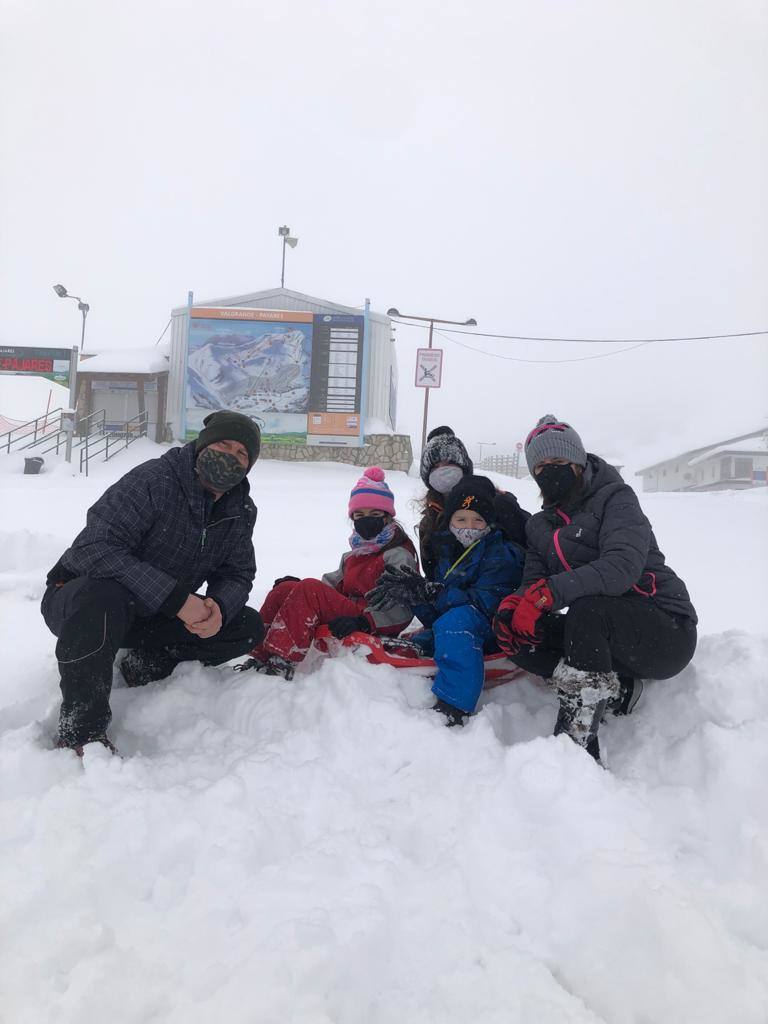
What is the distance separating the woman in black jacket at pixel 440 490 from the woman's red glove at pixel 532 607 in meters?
0.69

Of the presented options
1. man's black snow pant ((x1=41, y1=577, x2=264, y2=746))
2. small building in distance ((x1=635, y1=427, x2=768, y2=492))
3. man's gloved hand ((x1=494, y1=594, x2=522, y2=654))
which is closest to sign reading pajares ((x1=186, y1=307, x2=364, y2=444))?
man's gloved hand ((x1=494, y1=594, x2=522, y2=654))

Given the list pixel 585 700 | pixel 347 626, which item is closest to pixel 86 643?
pixel 347 626

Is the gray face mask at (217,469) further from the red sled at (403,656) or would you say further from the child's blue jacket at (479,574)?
the child's blue jacket at (479,574)

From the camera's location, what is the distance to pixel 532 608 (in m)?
2.25

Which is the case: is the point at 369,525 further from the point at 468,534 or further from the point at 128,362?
the point at 128,362

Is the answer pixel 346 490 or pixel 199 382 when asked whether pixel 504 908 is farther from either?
pixel 199 382

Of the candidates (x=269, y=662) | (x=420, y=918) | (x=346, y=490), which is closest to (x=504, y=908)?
(x=420, y=918)

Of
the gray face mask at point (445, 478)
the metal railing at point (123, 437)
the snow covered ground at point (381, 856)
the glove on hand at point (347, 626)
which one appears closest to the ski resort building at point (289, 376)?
the metal railing at point (123, 437)

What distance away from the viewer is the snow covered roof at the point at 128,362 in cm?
1850

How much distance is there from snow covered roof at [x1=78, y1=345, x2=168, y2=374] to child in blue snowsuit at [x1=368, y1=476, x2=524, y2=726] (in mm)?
17517

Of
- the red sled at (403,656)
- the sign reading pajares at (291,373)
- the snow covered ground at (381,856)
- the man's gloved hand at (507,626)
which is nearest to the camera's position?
the snow covered ground at (381,856)

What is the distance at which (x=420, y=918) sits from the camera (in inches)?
58.4

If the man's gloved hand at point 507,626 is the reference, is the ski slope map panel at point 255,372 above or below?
above

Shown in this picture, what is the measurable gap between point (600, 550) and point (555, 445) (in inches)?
19.5
